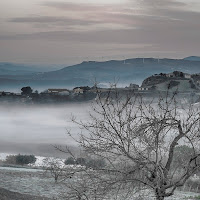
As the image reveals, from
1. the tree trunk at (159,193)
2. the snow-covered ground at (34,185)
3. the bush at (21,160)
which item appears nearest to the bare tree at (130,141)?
the tree trunk at (159,193)

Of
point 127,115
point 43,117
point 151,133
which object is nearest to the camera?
point 127,115

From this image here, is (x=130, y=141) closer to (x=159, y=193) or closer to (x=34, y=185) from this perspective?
(x=159, y=193)

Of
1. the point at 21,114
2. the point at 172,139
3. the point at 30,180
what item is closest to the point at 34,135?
the point at 21,114

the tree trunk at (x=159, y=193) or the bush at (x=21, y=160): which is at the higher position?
the tree trunk at (x=159, y=193)

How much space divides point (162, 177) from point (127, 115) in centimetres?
186

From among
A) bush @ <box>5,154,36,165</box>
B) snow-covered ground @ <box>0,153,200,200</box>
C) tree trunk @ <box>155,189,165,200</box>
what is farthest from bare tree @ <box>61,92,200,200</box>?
bush @ <box>5,154,36,165</box>

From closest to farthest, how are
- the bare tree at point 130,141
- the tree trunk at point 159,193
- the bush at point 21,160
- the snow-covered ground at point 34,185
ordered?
the bare tree at point 130,141 → the tree trunk at point 159,193 → the snow-covered ground at point 34,185 → the bush at point 21,160

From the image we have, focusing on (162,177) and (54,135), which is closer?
(162,177)

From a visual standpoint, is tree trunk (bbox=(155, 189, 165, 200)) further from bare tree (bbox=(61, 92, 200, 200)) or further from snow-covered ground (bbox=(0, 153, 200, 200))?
snow-covered ground (bbox=(0, 153, 200, 200))

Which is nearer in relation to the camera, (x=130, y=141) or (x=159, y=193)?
(x=130, y=141)

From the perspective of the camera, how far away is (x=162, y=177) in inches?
519

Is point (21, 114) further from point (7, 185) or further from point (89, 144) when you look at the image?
point (89, 144)

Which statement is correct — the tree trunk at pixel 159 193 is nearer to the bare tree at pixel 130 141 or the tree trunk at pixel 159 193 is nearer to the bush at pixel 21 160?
the bare tree at pixel 130 141

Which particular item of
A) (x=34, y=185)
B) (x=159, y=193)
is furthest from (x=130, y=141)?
(x=34, y=185)
